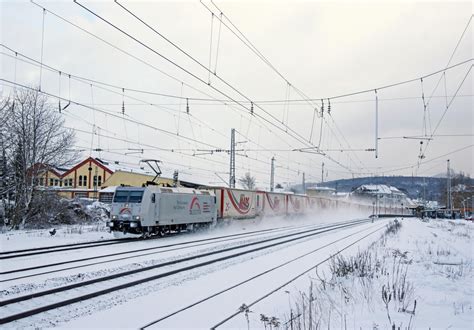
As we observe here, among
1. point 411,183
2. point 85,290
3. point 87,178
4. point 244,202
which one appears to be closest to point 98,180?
point 87,178

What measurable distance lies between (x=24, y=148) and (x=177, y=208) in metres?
10.3

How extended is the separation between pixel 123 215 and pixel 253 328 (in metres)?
15.6

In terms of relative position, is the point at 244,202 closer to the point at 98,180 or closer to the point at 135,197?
the point at 135,197

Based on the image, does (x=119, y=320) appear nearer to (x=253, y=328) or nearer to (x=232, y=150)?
(x=253, y=328)

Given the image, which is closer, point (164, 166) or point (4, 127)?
point (4, 127)

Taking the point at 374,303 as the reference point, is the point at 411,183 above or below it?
above

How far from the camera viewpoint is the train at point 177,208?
22078 millimetres

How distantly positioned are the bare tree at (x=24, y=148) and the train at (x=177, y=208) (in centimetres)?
724

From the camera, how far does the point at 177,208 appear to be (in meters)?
25.2

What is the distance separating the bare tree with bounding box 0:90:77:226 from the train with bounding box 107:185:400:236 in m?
7.24

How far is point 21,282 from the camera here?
1062 cm

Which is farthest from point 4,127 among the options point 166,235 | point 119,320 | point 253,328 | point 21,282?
point 253,328

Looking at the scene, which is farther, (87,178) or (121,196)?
(87,178)

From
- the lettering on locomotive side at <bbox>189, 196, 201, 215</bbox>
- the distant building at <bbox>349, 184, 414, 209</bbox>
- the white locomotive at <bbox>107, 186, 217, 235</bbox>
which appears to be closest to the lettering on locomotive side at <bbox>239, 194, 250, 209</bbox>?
the lettering on locomotive side at <bbox>189, 196, 201, 215</bbox>
